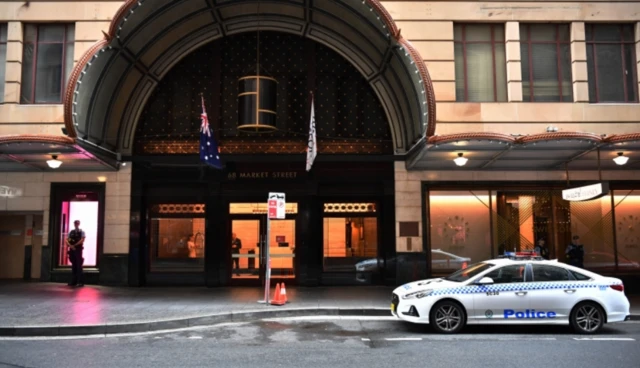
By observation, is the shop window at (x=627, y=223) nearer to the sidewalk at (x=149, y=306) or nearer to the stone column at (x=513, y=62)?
the sidewalk at (x=149, y=306)

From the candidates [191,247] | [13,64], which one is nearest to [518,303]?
[191,247]

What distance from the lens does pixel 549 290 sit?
399 inches

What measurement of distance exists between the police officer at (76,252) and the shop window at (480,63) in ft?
39.4

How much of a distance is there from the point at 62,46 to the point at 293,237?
9.19 meters

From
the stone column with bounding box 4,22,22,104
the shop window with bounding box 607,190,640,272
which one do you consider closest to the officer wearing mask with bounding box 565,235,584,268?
the shop window with bounding box 607,190,640,272

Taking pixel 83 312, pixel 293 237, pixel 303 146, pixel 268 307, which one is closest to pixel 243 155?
pixel 303 146

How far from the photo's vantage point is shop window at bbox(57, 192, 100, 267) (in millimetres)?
16188

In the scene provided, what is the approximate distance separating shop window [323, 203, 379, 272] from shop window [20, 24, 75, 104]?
9034 millimetres

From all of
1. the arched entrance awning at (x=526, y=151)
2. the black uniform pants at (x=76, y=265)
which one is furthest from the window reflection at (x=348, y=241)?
the black uniform pants at (x=76, y=265)

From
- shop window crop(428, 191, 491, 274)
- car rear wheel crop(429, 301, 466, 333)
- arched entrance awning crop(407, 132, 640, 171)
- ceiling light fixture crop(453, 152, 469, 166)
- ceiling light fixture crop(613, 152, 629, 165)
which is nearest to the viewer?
car rear wheel crop(429, 301, 466, 333)

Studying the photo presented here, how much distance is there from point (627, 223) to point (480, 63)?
667cm

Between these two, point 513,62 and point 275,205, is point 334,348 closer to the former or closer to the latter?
point 275,205

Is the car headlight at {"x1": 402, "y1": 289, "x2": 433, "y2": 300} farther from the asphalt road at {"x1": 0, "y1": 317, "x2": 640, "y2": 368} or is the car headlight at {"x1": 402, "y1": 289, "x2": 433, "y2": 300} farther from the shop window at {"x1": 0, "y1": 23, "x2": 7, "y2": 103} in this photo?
the shop window at {"x1": 0, "y1": 23, "x2": 7, "y2": 103}

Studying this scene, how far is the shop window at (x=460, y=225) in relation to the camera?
16.0 m
